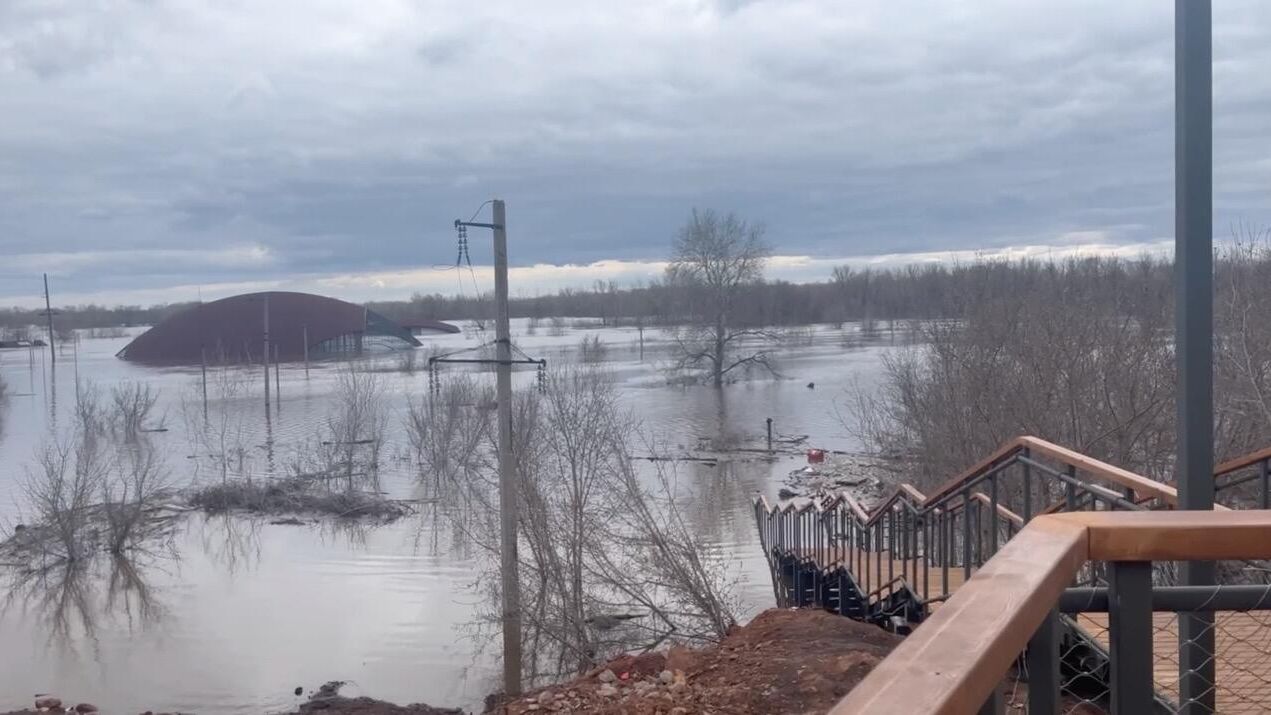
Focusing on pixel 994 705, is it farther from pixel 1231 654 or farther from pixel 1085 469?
pixel 1085 469

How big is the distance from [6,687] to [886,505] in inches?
530

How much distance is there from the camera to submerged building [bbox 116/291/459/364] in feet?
231

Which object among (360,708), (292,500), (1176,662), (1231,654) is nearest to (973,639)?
(1176,662)

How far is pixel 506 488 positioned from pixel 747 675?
8834mm

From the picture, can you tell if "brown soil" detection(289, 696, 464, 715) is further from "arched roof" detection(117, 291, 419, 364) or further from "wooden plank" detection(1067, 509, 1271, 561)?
"arched roof" detection(117, 291, 419, 364)

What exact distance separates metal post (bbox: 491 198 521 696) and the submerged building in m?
54.3

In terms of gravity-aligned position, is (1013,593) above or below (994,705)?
above

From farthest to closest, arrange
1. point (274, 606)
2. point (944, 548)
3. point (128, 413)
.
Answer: point (128, 413) → point (274, 606) → point (944, 548)

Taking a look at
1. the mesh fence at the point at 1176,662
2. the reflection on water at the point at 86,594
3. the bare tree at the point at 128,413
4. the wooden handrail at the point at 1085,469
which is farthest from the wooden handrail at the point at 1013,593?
the bare tree at the point at 128,413

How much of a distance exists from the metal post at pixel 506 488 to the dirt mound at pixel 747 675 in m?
5.85

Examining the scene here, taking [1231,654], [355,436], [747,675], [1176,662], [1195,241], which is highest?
[1195,241]

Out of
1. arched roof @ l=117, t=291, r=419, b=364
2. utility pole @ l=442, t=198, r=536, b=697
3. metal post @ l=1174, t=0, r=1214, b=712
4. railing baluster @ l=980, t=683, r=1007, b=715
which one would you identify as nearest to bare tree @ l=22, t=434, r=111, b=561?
utility pole @ l=442, t=198, r=536, b=697

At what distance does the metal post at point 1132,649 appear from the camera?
225 cm

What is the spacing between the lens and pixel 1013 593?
5.82ft
